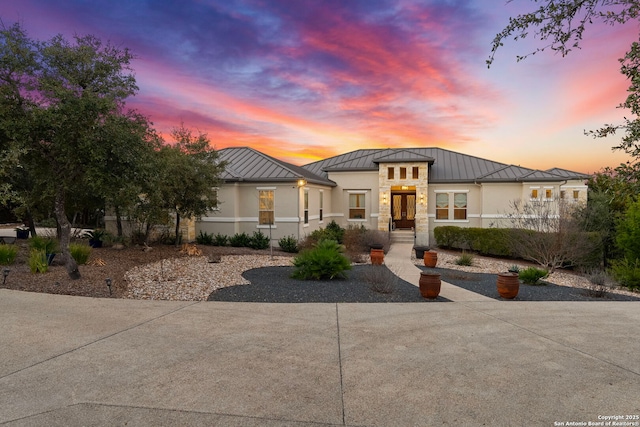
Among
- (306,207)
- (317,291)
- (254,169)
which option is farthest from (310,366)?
(254,169)

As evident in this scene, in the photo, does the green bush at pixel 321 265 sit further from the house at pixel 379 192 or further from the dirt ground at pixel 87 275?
the house at pixel 379 192

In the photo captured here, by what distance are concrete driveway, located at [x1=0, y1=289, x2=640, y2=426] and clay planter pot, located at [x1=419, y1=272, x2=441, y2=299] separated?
108 centimetres

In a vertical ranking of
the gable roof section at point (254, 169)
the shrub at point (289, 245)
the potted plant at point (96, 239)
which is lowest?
the shrub at point (289, 245)

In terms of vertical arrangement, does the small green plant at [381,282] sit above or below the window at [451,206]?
below

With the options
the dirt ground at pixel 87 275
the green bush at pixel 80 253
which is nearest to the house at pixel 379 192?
the dirt ground at pixel 87 275

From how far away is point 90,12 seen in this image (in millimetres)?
11000

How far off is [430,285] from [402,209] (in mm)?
17665

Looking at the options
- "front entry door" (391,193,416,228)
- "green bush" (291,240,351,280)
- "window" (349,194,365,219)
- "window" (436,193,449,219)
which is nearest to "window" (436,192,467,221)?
"window" (436,193,449,219)

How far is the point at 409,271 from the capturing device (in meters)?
13.3

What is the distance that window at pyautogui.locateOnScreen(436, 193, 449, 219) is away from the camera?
2414cm

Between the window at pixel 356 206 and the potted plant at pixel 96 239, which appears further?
the window at pixel 356 206

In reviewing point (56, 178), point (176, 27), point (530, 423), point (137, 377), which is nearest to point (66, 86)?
point (56, 178)

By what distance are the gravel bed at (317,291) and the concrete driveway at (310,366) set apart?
1087mm

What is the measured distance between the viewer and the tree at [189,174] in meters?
14.6
